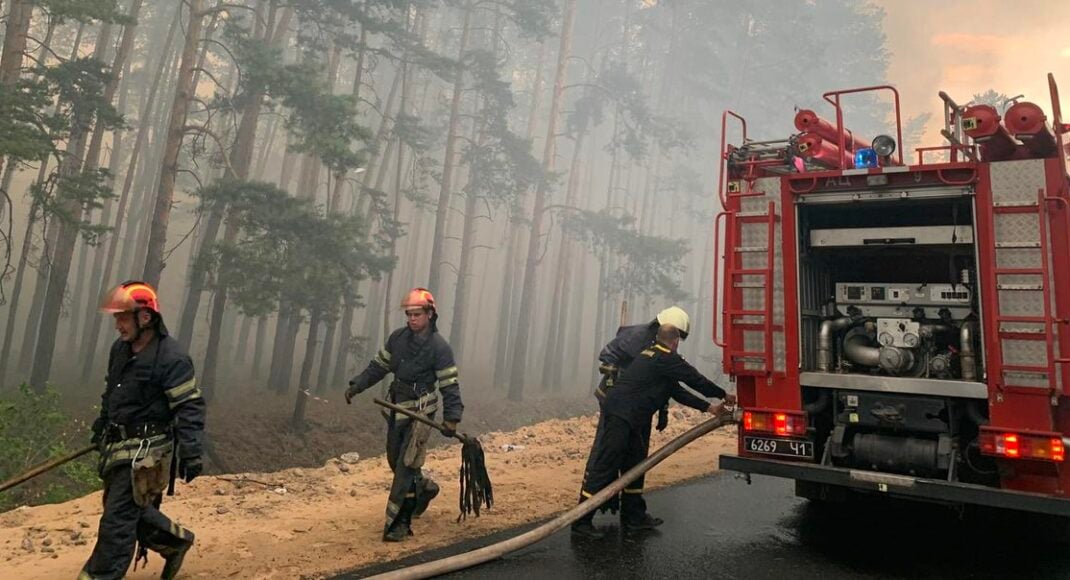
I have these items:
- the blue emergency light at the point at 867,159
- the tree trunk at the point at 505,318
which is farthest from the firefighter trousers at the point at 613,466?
the tree trunk at the point at 505,318

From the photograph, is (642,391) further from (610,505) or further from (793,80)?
(793,80)

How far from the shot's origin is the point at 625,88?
2547cm

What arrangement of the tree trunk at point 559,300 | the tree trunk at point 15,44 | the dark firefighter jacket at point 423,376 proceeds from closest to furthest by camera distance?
the dark firefighter jacket at point 423,376 < the tree trunk at point 15,44 < the tree trunk at point 559,300

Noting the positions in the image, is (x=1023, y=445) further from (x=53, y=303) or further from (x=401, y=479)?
(x=53, y=303)

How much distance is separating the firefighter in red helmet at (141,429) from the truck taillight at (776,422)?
4.18 metres

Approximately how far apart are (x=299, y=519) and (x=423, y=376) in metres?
1.66

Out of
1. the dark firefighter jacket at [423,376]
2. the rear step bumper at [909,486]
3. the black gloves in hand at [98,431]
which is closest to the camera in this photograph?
the black gloves in hand at [98,431]

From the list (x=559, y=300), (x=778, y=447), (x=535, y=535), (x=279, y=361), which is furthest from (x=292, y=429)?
(x=559, y=300)

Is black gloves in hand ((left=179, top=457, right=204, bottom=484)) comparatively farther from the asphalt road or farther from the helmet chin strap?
the asphalt road

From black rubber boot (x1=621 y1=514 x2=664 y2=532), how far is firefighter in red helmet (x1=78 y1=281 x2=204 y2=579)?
A: 11.3 feet

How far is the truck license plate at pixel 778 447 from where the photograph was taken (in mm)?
5207

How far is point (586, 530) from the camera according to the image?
5.34 meters

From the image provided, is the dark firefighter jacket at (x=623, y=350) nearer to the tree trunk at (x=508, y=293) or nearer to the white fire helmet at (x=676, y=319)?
the white fire helmet at (x=676, y=319)

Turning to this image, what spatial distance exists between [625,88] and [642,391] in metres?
21.8
